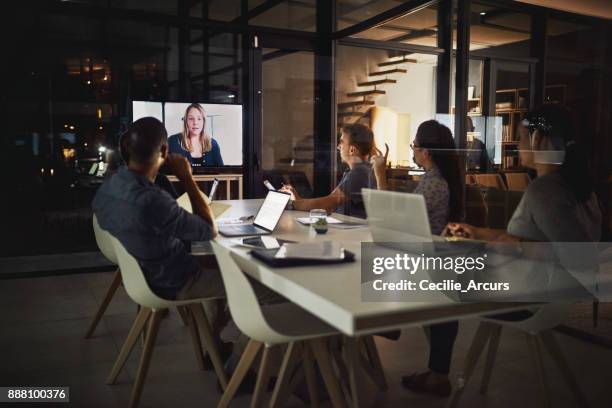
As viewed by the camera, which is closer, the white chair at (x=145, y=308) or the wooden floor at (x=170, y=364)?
the white chair at (x=145, y=308)

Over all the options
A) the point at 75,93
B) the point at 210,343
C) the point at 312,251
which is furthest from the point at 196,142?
the point at 312,251

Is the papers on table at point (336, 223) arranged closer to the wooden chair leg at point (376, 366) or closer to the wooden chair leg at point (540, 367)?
the wooden chair leg at point (376, 366)

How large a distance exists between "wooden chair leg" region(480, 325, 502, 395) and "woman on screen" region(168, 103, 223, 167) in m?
3.99

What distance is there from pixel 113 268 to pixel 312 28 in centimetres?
334

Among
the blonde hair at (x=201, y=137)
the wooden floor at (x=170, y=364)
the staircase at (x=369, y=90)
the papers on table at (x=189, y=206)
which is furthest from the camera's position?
the blonde hair at (x=201, y=137)

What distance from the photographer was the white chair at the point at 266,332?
1.91 meters

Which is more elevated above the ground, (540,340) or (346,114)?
(346,114)

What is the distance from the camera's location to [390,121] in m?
5.16

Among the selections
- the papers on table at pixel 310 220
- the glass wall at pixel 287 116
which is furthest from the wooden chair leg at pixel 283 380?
the glass wall at pixel 287 116

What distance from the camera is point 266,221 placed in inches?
119

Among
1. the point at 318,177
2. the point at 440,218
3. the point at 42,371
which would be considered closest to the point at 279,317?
the point at 440,218

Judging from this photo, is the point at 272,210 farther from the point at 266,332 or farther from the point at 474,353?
the point at 474,353

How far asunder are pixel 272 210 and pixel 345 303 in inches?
59.0

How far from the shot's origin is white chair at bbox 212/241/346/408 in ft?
6.27
